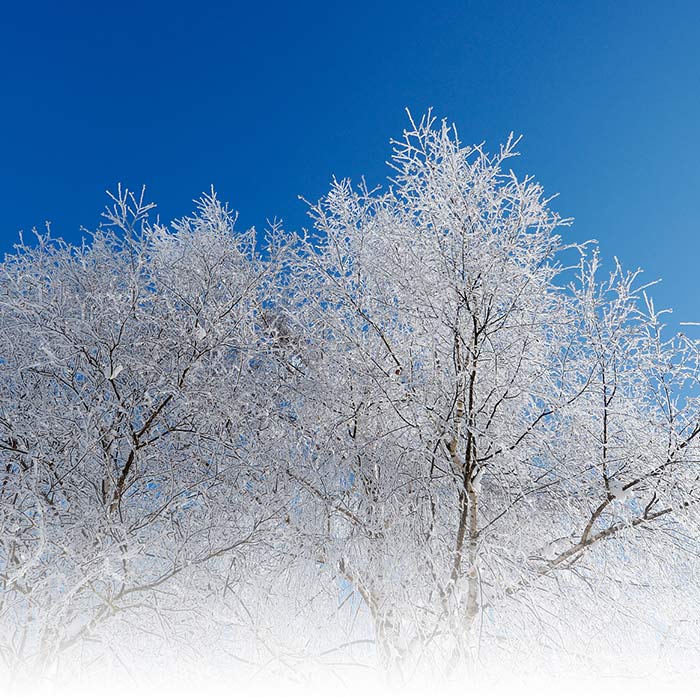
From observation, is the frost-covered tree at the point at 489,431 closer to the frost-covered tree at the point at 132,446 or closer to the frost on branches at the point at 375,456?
the frost on branches at the point at 375,456

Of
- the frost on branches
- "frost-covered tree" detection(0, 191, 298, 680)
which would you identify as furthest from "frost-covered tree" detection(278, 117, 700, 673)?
"frost-covered tree" detection(0, 191, 298, 680)

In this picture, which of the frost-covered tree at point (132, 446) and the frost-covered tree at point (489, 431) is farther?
the frost-covered tree at point (132, 446)

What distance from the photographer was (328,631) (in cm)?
496

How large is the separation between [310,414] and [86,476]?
1915 millimetres

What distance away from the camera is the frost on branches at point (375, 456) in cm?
410

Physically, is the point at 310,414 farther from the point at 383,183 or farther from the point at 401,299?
the point at 383,183

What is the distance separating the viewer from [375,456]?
4.93 meters

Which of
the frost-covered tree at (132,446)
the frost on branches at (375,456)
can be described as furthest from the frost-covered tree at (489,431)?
the frost-covered tree at (132,446)

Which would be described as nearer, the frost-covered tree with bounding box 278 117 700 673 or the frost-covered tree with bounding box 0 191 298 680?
the frost-covered tree with bounding box 278 117 700 673

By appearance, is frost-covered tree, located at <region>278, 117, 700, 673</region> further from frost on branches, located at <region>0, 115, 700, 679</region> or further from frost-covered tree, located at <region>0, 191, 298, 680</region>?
frost-covered tree, located at <region>0, 191, 298, 680</region>

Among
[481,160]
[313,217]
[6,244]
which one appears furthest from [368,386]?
[6,244]

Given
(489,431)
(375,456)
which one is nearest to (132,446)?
(375,456)

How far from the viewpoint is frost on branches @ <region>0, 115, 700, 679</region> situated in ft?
13.5

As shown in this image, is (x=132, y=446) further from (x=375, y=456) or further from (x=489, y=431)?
(x=489, y=431)
